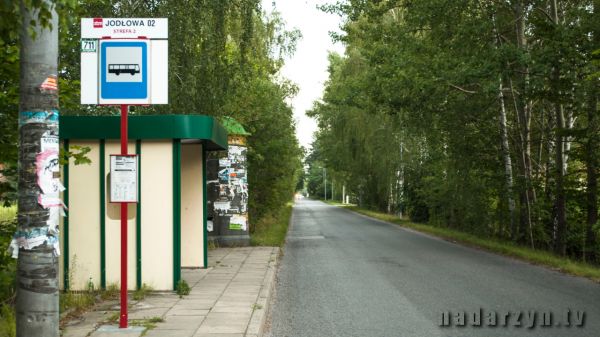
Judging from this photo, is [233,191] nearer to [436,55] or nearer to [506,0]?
[436,55]

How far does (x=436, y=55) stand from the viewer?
17797 millimetres

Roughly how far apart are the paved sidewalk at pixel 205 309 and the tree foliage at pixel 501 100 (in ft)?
24.8

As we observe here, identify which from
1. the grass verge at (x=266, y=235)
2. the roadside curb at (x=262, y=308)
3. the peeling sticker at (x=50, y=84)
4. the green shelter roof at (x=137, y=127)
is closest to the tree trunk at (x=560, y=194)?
the grass verge at (x=266, y=235)

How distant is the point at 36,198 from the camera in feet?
14.5

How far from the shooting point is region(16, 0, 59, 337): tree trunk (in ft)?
14.5

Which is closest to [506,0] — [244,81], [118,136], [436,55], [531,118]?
Answer: [436,55]

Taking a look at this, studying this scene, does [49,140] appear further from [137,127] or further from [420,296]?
[420,296]

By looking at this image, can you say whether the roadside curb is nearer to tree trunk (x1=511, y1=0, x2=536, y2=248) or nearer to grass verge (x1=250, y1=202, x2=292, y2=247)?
grass verge (x1=250, y1=202, x2=292, y2=247)

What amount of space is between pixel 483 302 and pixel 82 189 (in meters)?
6.11

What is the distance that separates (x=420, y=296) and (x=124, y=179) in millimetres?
4982

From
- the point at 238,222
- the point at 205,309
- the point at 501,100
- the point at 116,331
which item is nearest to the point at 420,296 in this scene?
the point at 205,309

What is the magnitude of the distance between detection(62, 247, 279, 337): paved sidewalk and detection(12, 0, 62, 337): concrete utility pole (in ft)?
6.17

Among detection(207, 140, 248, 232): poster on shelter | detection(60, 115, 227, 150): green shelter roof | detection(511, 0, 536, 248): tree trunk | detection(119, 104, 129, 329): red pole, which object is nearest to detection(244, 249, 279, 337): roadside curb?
detection(119, 104, 129, 329): red pole

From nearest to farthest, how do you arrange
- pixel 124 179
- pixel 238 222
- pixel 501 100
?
pixel 124 179, pixel 238 222, pixel 501 100
